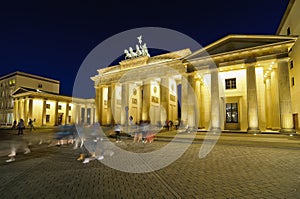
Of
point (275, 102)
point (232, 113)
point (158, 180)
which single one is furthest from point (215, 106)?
point (158, 180)

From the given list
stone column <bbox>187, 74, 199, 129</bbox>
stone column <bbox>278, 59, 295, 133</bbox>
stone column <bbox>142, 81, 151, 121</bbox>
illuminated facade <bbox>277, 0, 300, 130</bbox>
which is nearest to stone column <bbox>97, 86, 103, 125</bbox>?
stone column <bbox>142, 81, 151, 121</bbox>

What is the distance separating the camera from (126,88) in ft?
103

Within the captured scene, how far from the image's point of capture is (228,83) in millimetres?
21734

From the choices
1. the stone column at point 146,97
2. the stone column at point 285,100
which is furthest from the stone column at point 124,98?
the stone column at point 285,100

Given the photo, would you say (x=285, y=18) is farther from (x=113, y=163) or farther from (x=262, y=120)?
(x=113, y=163)

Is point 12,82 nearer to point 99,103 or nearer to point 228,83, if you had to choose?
point 99,103

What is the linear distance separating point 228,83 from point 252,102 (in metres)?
5.15

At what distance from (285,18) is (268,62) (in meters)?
10.7

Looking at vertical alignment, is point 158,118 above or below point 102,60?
below

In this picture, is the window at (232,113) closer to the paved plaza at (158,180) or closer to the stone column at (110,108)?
A: the paved plaza at (158,180)

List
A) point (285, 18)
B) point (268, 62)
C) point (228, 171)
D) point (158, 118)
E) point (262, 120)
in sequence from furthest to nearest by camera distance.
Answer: point (158, 118) < point (285, 18) < point (262, 120) < point (268, 62) < point (228, 171)

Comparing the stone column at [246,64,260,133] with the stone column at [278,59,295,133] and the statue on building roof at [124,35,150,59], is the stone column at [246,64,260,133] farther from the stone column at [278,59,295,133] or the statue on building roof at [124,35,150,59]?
the statue on building roof at [124,35,150,59]

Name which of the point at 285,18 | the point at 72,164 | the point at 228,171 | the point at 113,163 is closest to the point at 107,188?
the point at 113,163

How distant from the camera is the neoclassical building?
16500 millimetres
